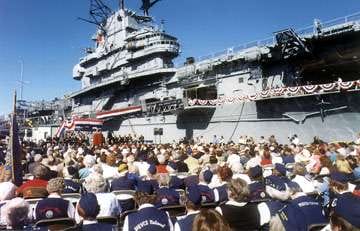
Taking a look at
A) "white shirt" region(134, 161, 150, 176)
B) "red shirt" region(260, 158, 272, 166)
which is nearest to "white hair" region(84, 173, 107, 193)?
"white shirt" region(134, 161, 150, 176)

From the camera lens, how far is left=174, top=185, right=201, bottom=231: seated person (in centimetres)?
523

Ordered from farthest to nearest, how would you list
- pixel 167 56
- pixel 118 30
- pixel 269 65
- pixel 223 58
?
pixel 118 30, pixel 167 56, pixel 223 58, pixel 269 65

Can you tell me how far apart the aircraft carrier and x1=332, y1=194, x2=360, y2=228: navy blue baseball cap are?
19208 millimetres

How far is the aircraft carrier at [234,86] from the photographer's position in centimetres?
2536

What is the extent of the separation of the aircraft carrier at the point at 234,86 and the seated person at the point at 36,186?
20410mm

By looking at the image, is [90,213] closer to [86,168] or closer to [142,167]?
[86,168]

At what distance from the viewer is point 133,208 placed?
8.04m

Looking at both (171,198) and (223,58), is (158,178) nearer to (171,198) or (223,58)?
(171,198)

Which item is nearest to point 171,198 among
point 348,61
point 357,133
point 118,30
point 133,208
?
point 133,208

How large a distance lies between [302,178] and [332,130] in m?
18.7

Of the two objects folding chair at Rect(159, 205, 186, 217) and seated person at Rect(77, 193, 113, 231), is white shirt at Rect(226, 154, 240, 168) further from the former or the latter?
seated person at Rect(77, 193, 113, 231)

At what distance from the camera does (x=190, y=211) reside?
551cm

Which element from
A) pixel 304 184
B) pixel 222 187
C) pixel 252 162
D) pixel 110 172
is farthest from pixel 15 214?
pixel 252 162

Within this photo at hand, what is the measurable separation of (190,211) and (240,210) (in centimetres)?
80
